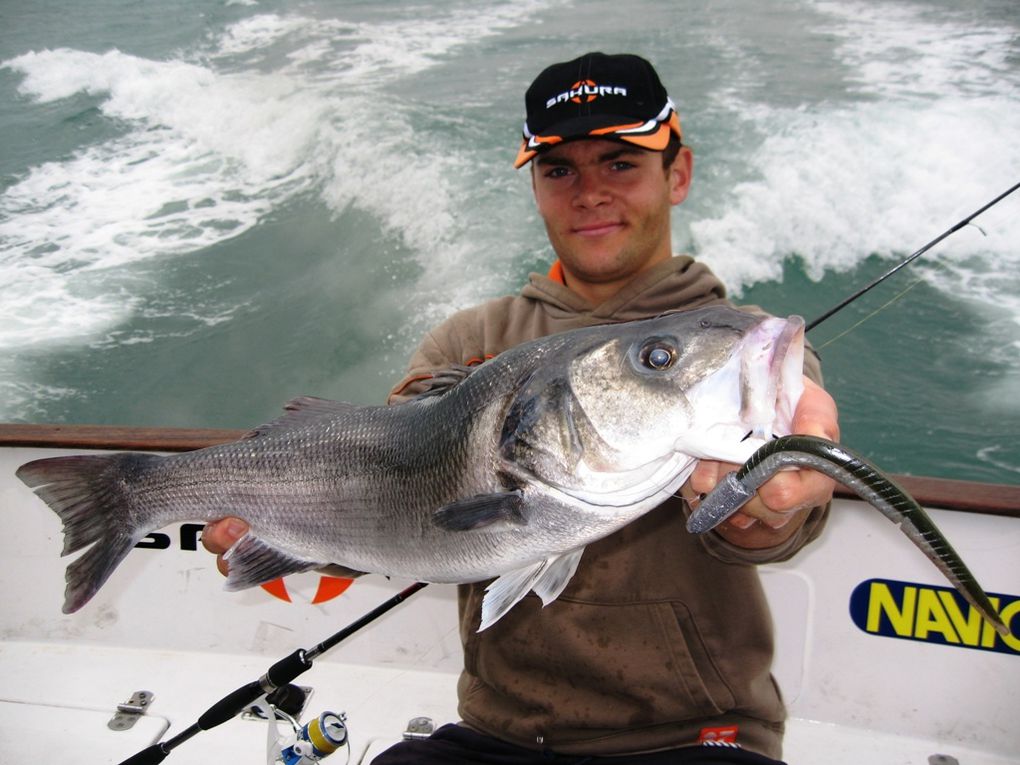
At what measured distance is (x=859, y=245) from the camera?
29.7 feet

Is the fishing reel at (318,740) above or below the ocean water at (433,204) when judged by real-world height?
above

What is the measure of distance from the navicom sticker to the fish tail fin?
258 cm

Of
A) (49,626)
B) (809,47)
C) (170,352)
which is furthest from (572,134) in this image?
(809,47)

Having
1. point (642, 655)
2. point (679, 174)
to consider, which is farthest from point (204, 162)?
point (642, 655)

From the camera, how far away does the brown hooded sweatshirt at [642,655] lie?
2.31 meters

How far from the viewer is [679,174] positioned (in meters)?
2.90

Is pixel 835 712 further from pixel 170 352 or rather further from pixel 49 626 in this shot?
pixel 170 352

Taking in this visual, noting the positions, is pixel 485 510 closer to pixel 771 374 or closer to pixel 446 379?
pixel 446 379

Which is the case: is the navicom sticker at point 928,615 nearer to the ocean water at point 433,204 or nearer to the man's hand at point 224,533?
the man's hand at point 224,533

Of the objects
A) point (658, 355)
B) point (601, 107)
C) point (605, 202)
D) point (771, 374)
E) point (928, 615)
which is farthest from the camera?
point (928, 615)

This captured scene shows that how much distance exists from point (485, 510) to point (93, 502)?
1.29m

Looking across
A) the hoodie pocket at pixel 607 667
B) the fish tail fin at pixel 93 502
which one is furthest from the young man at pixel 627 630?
the fish tail fin at pixel 93 502

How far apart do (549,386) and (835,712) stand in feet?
7.50

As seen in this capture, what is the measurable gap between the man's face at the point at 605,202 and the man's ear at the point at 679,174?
0.04 meters
